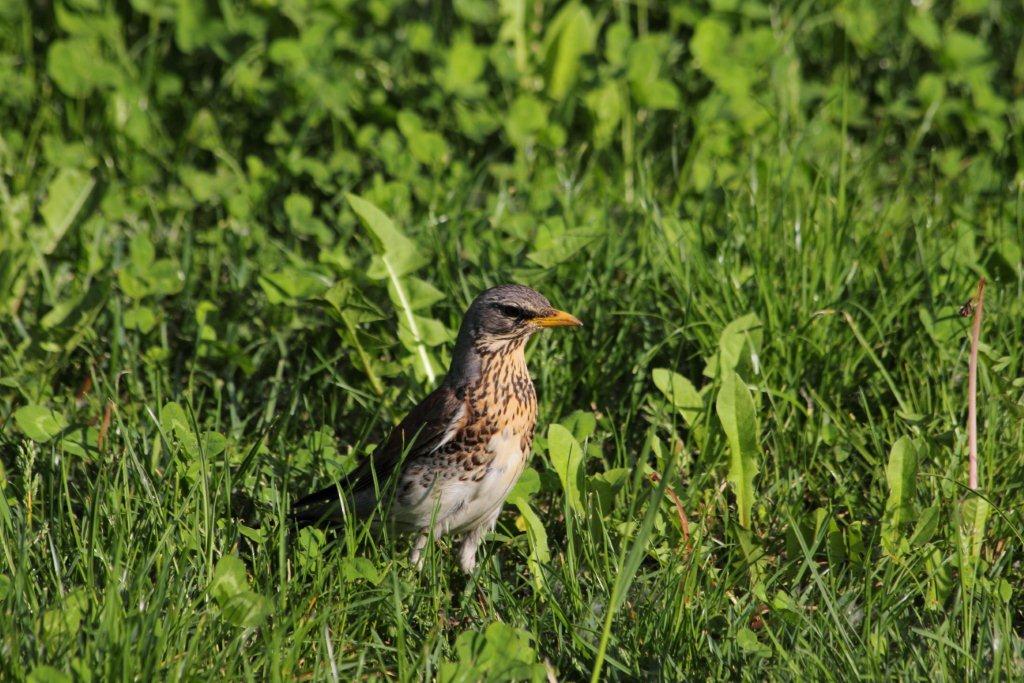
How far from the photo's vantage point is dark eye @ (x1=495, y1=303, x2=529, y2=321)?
4285 mm

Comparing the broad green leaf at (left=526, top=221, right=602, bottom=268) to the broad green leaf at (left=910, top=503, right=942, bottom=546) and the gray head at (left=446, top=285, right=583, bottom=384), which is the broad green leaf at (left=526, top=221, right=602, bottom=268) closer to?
the gray head at (left=446, top=285, right=583, bottom=384)

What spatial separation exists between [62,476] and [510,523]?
1.45m

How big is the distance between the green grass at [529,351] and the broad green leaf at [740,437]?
25mm

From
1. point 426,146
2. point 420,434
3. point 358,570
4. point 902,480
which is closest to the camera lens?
point 358,570

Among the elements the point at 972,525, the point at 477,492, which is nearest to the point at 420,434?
the point at 477,492

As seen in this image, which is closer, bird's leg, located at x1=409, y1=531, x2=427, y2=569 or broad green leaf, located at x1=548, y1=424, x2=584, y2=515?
broad green leaf, located at x1=548, y1=424, x2=584, y2=515

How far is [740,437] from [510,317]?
837 millimetres

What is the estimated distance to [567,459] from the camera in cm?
405

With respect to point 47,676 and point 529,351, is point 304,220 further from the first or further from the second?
point 47,676

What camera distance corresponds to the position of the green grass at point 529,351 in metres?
3.58

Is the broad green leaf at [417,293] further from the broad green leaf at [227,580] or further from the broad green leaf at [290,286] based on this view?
the broad green leaf at [227,580]

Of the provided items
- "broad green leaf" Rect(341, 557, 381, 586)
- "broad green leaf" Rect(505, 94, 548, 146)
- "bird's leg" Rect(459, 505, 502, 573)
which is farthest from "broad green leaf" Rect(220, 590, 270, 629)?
"broad green leaf" Rect(505, 94, 548, 146)

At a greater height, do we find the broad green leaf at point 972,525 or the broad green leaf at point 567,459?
the broad green leaf at point 567,459

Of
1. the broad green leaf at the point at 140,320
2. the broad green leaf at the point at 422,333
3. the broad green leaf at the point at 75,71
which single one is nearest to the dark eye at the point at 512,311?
the broad green leaf at the point at 422,333
